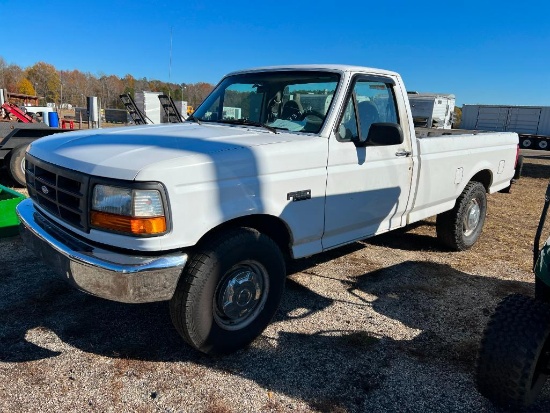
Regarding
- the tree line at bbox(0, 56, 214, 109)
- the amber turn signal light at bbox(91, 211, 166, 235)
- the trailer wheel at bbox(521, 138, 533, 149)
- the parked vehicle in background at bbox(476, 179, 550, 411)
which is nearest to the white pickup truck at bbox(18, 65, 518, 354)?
the amber turn signal light at bbox(91, 211, 166, 235)

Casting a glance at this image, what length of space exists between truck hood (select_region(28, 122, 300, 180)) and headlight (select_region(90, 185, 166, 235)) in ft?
0.33

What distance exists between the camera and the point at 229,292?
290cm

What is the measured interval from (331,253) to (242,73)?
2.40 m

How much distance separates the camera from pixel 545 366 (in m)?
2.43

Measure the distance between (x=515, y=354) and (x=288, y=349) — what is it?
148cm

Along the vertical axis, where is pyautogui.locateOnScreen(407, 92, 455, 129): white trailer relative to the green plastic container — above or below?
above

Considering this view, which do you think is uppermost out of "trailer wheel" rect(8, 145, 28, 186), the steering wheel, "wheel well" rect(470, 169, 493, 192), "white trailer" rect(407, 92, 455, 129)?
"white trailer" rect(407, 92, 455, 129)

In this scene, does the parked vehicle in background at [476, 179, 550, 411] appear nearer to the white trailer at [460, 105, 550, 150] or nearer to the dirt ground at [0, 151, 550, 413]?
the dirt ground at [0, 151, 550, 413]

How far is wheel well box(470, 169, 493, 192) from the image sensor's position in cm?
549

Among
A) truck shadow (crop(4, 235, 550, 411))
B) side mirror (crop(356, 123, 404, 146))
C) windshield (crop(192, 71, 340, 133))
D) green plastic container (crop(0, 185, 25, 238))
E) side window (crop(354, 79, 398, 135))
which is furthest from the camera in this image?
green plastic container (crop(0, 185, 25, 238))

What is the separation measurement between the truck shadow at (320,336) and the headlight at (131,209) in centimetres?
106

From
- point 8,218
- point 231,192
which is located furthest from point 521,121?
point 231,192

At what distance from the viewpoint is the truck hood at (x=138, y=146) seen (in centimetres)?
246

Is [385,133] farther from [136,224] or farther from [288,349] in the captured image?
[136,224]
